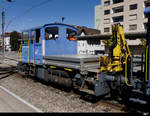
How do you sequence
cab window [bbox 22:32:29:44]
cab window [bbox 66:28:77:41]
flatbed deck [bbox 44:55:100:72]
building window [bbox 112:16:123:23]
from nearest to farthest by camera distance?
flatbed deck [bbox 44:55:100:72] → cab window [bbox 66:28:77:41] → cab window [bbox 22:32:29:44] → building window [bbox 112:16:123:23]

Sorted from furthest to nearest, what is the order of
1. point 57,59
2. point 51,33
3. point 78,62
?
point 51,33, point 57,59, point 78,62

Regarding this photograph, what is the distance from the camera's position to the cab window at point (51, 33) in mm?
8883

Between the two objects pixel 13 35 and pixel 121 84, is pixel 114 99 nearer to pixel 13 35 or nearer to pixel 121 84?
pixel 121 84

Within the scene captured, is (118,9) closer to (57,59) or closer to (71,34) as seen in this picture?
(71,34)

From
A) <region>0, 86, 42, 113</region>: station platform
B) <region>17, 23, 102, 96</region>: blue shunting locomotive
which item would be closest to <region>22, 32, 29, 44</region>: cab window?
<region>17, 23, 102, 96</region>: blue shunting locomotive

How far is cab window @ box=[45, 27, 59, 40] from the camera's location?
8.88 m

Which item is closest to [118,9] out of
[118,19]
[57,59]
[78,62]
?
[118,19]

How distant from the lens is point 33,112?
523cm

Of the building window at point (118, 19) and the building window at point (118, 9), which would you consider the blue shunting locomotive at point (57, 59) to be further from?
the building window at point (118, 9)

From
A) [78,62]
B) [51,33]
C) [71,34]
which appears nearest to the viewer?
[78,62]

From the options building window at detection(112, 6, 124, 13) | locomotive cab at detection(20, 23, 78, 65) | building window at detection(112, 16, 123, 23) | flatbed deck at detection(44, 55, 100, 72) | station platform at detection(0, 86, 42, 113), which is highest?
building window at detection(112, 6, 124, 13)

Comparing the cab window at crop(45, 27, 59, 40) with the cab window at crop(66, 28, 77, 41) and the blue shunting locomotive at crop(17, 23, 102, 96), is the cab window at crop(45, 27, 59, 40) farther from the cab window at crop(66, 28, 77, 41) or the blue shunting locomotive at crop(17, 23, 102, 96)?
the cab window at crop(66, 28, 77, 41)

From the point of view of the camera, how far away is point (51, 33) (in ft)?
30.0

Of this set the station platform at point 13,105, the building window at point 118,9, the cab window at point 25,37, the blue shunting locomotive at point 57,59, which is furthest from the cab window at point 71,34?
the building window at point 118,9
